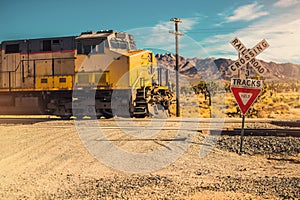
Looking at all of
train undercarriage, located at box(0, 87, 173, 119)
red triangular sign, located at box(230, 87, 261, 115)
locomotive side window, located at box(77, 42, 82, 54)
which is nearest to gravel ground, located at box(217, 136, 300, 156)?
red triangular sign, located at box(230, 87, 261, 115)

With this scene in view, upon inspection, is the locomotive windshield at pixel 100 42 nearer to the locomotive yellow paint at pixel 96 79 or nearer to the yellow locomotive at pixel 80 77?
the yellow locomotive at pixel 80 77

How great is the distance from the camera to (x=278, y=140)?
9.81 m

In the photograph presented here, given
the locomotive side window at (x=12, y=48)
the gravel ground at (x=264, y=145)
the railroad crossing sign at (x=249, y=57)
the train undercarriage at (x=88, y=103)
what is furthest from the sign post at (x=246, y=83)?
the locomotive side window at (x=12, y=48)

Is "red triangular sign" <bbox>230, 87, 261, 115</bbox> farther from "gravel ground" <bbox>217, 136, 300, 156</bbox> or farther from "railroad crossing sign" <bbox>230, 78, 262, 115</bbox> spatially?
"gravel ground" <bbox>217, 136, 300, 156</bbox>

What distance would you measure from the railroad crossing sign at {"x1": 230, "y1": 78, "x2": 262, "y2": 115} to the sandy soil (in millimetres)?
1353

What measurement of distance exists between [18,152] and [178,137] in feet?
14.7

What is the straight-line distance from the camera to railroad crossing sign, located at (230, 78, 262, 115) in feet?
28.2

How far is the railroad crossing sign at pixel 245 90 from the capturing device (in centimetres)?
859

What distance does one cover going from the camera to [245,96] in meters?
8.67

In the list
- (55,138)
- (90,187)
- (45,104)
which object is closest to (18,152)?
(55,138)

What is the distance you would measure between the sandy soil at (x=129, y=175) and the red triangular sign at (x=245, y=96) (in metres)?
1.29

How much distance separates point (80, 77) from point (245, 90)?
343 inches

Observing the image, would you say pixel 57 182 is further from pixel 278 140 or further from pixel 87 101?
pixel 87 101

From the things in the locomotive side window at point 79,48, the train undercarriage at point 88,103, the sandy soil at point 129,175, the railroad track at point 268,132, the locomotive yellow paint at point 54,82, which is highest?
the locomotive side window at point 79,48
